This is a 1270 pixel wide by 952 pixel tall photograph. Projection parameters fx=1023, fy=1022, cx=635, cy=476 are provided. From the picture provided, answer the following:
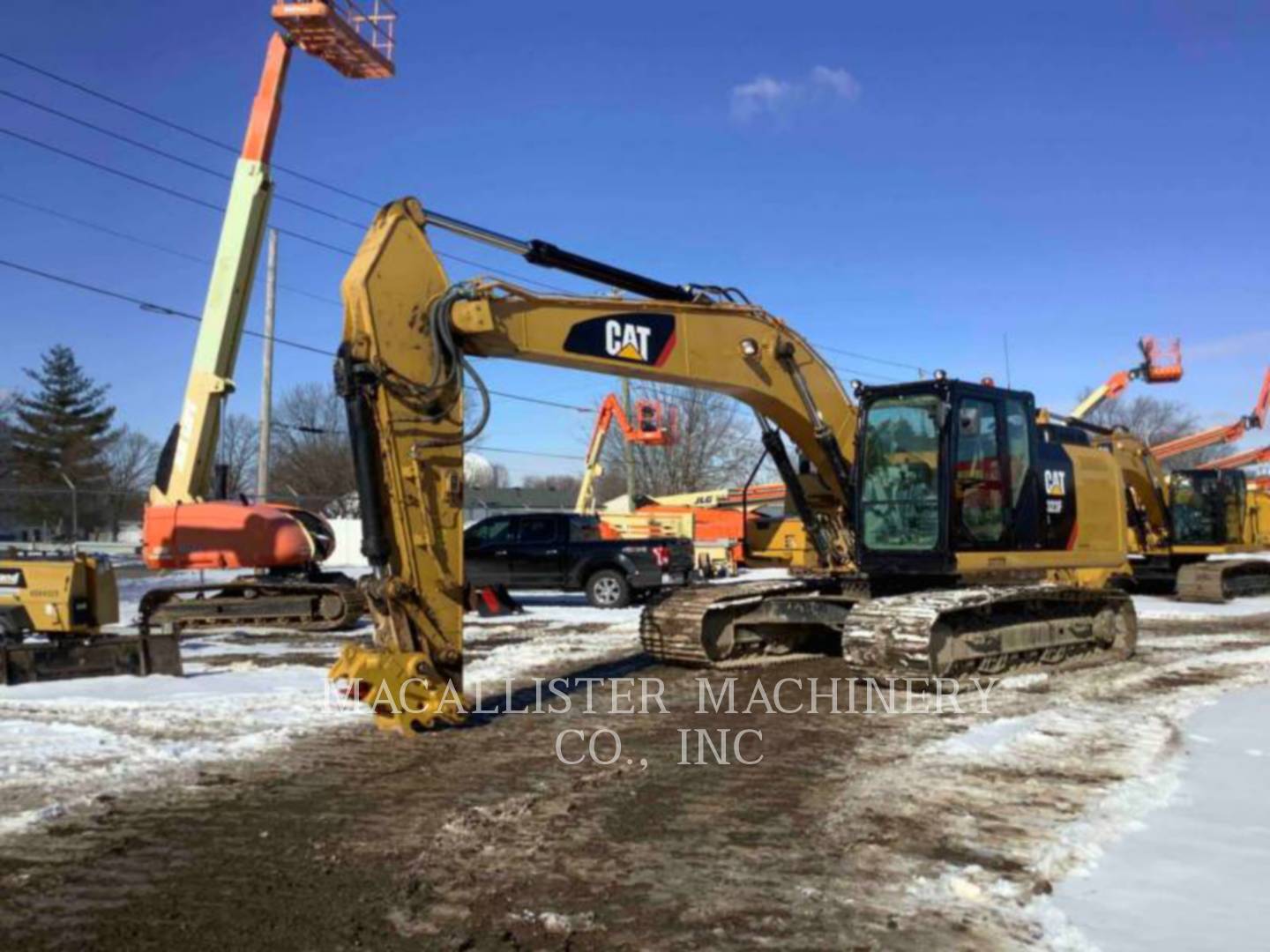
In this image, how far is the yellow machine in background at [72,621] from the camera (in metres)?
9.59

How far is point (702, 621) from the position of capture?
9.99 m

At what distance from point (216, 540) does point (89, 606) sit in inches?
132

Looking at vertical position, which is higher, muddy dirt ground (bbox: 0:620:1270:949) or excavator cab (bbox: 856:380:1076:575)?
excavator cab (bbox: 856:380:1076:575)

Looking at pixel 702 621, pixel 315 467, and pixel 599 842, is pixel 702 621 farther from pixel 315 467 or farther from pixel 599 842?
pixel 315 467

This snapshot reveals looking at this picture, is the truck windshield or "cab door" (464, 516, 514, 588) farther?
"cab door" (464, 516, 514, 588)

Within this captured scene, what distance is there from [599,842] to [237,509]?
10.1 m

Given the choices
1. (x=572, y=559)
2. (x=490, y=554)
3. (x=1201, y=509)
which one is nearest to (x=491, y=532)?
(x=490, y=554)

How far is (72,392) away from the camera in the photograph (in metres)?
50.5

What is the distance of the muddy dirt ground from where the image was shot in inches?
156

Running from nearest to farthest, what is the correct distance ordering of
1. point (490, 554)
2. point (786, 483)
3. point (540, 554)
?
point (786, 483) < point (540, 554) < point (490, 554)

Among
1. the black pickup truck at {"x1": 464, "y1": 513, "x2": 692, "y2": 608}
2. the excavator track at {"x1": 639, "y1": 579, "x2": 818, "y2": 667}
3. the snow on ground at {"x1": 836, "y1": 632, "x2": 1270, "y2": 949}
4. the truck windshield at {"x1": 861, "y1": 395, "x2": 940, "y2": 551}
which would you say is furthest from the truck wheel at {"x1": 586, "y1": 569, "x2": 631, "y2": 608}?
the snow on ground at {"x1": 836, "y1": 632, "x2": 1270, "y2": 949}

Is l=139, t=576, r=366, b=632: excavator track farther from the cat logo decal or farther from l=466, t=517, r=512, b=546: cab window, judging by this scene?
the cat logo decal

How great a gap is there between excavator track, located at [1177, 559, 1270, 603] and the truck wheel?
1071 centimetres

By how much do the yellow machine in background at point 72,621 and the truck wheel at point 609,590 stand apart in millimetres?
8854
